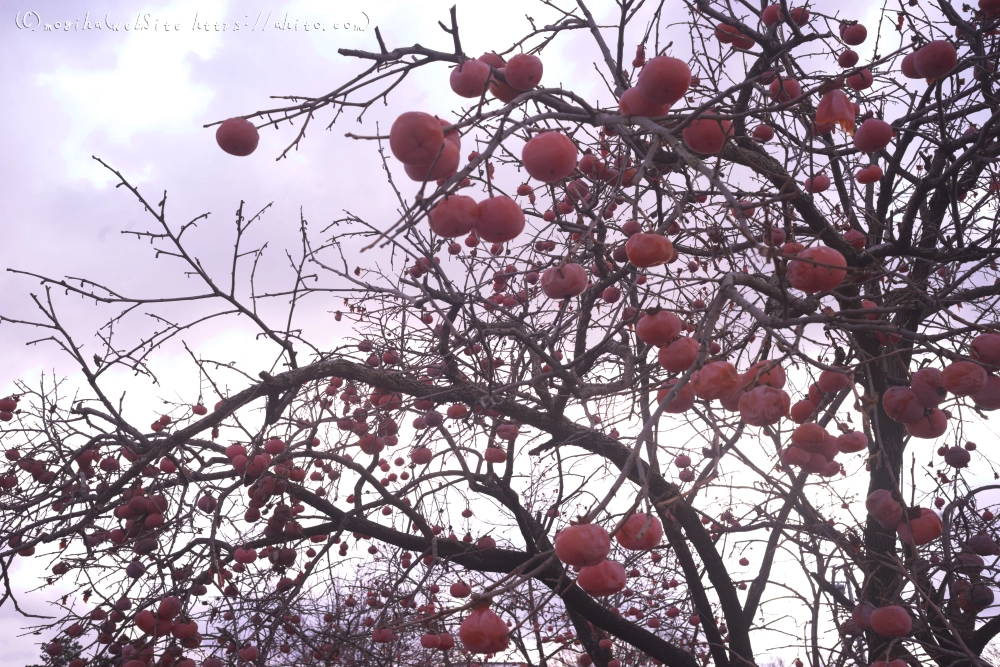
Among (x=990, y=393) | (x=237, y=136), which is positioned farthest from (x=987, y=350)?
(x=237, y=136)

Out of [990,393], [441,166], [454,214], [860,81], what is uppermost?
[860,81]

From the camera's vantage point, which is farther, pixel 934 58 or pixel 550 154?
pixel 934 58

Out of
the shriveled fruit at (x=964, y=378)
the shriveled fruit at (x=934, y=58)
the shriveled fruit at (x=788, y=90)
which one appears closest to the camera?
the shriveled fruit at (x=964, y=378)

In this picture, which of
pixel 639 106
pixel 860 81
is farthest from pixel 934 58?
pixel 639 106

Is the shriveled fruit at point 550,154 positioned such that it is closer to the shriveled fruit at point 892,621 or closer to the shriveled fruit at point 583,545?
the shriveled fruit at point 583,545

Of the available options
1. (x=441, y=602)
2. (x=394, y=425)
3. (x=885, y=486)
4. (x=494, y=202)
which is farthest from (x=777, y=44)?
(x=441, y=602)

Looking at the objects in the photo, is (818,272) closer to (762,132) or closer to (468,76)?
(468,76)

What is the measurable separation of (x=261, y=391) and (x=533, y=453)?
1629 mm

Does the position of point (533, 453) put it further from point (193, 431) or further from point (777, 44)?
point (777, 44)

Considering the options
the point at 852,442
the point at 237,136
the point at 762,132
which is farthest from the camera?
the point at 762,132

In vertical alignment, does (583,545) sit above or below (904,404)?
below

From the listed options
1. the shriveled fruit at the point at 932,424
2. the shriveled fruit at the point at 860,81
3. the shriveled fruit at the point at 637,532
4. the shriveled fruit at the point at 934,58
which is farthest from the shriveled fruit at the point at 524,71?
the shriveled fruit at the point at 934,58

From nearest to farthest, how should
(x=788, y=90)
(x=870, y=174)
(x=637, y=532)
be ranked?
(x=637, y=532)
(x=788, y=90)
(x=870, y=174)

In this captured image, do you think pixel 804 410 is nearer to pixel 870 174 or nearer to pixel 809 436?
pixel 809 436
